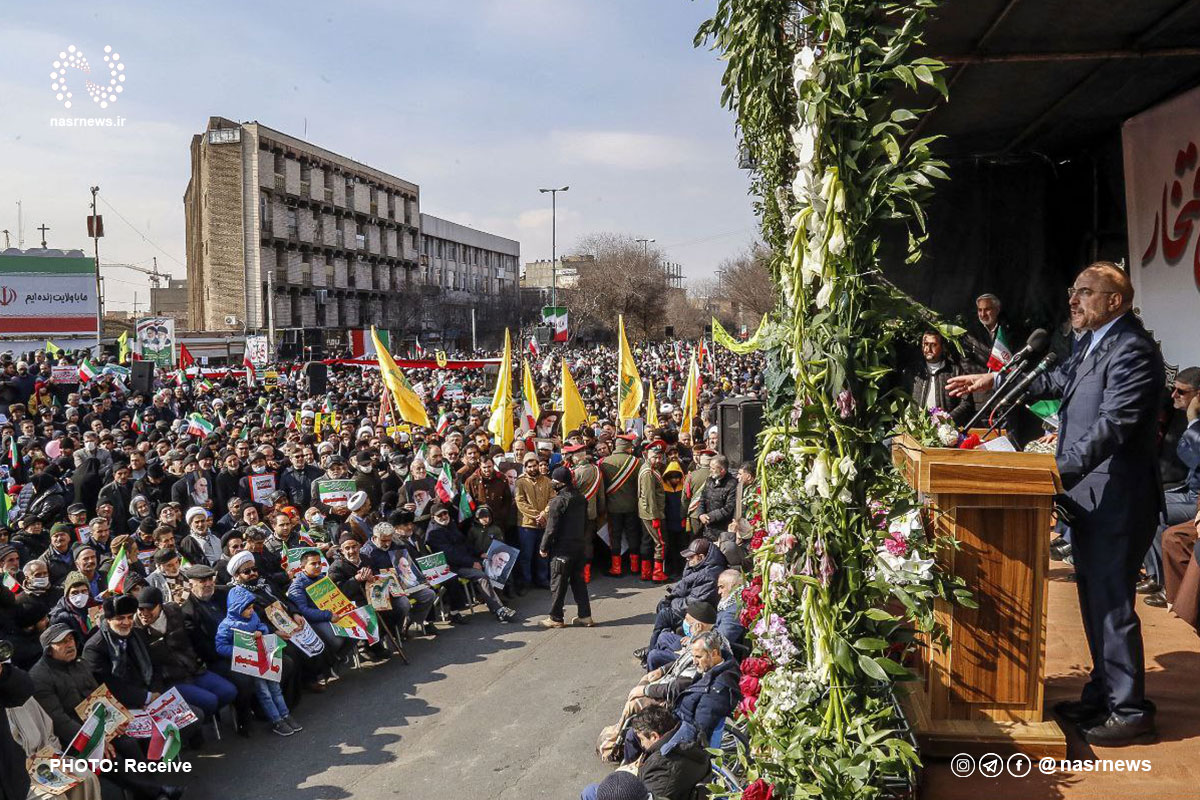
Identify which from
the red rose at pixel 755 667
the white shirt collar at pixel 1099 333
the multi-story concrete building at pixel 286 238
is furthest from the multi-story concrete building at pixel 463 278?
the white shirt collar at pixel 1099 333

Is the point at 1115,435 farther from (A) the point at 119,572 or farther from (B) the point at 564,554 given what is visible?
(A) the point at 119,572

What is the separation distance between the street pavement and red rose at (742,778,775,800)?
3429 millimetres

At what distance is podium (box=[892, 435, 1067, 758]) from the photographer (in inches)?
128

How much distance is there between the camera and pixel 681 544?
491 inches

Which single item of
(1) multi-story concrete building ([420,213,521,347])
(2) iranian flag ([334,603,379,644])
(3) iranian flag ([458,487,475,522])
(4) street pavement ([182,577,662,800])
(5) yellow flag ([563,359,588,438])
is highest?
(1) multi-story concrete building ([420,213,521,347])

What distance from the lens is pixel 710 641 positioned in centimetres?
621

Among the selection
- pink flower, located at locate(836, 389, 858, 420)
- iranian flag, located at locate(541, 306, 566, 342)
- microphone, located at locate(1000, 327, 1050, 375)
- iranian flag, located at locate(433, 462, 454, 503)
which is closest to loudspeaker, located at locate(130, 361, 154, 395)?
iranian flag, located at locate(541, 306, 566, 342)

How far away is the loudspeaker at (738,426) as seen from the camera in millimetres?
12414

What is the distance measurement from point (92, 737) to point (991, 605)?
584cm

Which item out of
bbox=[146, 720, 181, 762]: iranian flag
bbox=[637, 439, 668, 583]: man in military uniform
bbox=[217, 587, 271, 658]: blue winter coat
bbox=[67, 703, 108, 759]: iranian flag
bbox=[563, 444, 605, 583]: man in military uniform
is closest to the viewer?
bbox=[67, 703, 108, 759]: iranian flag

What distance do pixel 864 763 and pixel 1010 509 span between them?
1044mm

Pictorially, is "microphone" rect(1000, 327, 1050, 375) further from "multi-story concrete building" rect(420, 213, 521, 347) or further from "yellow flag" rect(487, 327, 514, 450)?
"multi-story concrete building" rect(420, 213, 521, 347)
